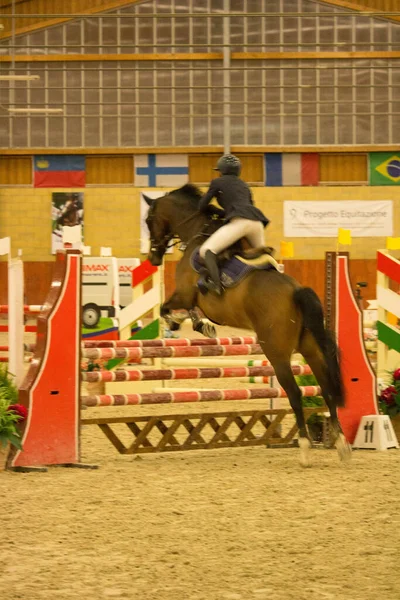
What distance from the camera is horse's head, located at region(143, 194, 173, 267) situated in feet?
22.0

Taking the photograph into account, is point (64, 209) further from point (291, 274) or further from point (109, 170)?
point (291, 274)

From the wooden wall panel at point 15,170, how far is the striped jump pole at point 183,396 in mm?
15030

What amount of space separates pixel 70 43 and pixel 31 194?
3.06 meters

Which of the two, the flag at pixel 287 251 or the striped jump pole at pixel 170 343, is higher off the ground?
the flag at pixel 287 251

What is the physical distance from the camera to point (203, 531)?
393 cm

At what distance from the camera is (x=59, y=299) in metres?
5.62

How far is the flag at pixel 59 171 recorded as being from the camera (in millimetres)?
20391

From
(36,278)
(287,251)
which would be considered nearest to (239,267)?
(287,251)

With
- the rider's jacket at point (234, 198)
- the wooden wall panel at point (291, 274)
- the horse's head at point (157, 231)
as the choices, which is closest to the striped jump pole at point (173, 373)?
the rider's jacket at point (234, 198)

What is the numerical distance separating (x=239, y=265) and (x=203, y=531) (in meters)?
2.27

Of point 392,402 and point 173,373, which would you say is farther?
point 392,402

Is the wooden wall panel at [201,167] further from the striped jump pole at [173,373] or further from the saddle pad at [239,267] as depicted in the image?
the saddle pad at [239,267]

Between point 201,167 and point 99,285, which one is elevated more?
point 201,167

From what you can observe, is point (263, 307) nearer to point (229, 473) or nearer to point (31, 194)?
point (229, 473)
